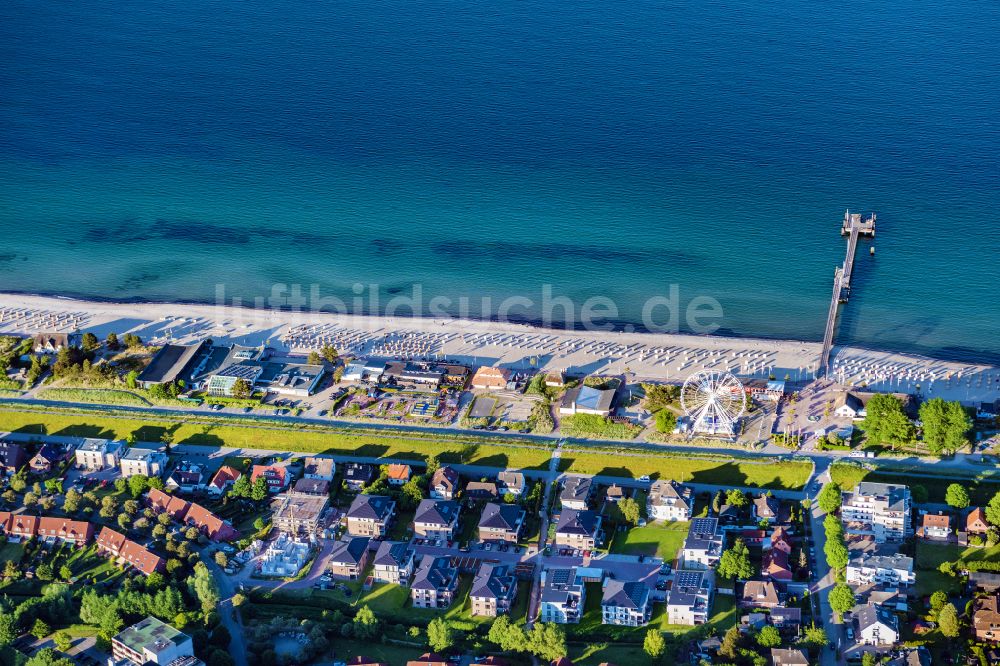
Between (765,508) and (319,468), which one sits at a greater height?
(319,468)

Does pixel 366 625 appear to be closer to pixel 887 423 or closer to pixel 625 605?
pixel 625 605

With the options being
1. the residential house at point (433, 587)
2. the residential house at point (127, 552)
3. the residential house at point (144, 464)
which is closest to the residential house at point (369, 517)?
the residential house at point (433, 587)

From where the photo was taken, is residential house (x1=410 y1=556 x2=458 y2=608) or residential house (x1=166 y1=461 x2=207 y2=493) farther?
residential house (x1=166 y1=461 x2=207 y2=493)

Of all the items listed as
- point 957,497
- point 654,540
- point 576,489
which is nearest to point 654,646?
point 654,540

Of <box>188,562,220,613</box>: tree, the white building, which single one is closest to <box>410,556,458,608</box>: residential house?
the white building

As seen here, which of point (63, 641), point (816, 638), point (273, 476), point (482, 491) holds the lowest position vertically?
point (63, 641)

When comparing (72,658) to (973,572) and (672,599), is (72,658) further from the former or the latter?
(973,572)

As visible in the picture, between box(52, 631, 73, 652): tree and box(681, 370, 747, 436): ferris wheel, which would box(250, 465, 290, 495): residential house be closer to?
box(52, 631, 73, 652): tree
